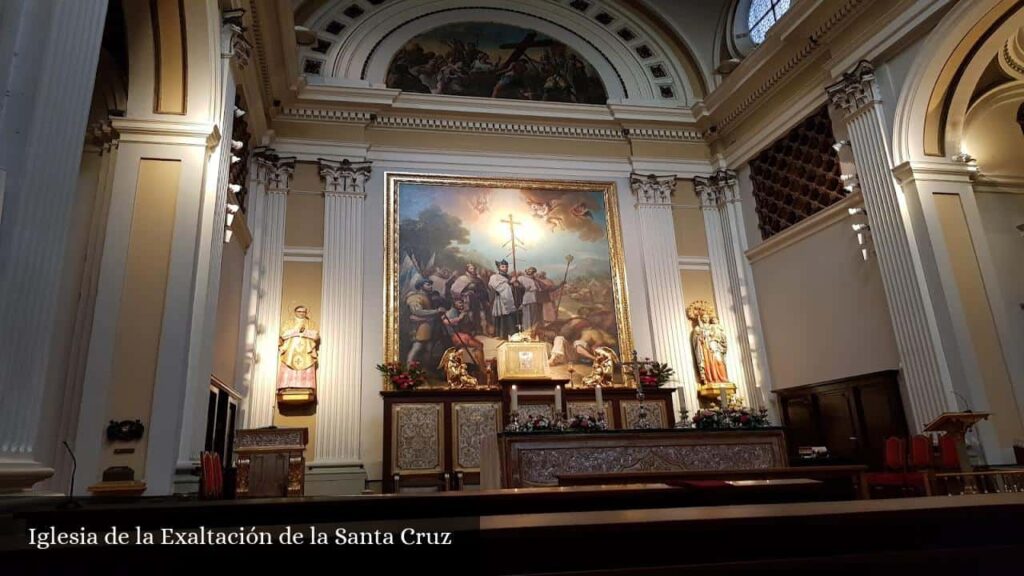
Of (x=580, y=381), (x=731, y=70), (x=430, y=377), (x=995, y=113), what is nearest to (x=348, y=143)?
(x=430, y=377)

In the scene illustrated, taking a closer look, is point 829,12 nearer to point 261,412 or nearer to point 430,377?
point 430,377

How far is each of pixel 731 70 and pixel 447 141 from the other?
558cm

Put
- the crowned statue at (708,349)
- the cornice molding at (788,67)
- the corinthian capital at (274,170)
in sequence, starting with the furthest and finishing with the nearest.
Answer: the crowned statue at (708,349) → the corinthian capital at (274,170) → the cornice molding at (788,67)

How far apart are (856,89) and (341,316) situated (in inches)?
330

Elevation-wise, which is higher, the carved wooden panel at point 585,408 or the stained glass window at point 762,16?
the stained glass window at point 762,16

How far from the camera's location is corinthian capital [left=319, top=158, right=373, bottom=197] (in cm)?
1105

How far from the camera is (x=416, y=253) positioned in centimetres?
1102

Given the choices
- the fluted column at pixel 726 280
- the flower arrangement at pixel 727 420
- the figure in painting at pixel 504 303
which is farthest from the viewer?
the fluted column at pixel 726 280

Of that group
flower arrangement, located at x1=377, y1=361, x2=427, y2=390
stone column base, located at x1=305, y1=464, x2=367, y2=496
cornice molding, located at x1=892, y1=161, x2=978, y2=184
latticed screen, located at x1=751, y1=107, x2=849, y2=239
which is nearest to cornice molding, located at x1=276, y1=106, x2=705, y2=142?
latticed screen, located at x1=751, y1=107, x2=849, y2=239

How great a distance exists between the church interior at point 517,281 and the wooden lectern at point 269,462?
0.03 m

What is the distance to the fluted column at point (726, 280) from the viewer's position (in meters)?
11.2

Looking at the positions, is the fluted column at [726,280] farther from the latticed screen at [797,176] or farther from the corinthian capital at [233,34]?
the corinthian capital at [233,34]

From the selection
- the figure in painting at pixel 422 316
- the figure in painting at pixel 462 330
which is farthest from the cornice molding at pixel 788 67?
the figure in painting at pixel 422 316

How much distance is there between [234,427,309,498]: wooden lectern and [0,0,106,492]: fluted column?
393 centimetres
